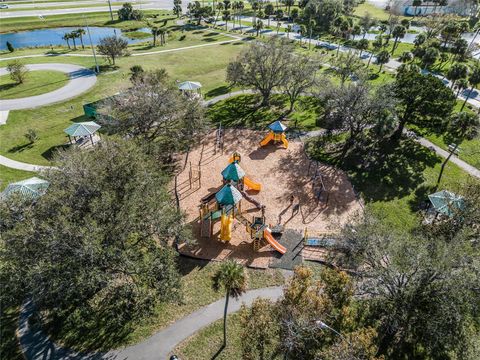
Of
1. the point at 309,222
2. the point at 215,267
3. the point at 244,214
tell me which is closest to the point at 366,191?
the point at 309,222

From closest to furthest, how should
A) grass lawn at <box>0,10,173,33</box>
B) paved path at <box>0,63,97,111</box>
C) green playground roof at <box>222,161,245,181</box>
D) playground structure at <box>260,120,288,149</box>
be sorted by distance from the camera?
green playground roof at <box>222,161,245,181</box> < playground structure at <box>260,120,288,149</box> < paved path at <box>0,63,97,111</box> < grass lawn at <box>0,10,173,33</box>

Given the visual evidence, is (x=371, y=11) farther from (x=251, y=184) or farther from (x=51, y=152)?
(x=51, y=152)

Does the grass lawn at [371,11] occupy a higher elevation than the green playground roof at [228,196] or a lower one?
higher

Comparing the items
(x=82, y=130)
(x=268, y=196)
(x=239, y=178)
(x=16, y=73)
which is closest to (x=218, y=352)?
(x=239, y=178)

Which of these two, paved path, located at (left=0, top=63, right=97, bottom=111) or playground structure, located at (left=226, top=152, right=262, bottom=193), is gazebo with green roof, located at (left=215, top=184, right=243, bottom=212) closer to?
playground structure, located at (left=226, top=152, right=262, bottom=193)

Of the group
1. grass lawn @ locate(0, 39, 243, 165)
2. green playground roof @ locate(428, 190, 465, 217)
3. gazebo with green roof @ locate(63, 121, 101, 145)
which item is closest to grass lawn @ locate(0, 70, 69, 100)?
grass lawn @ locate(0, 39, 243, 165)

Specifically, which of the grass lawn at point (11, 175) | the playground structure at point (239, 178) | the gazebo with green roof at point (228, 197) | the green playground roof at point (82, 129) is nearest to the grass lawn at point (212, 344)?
the gazebo with green roof at point (228, 197)

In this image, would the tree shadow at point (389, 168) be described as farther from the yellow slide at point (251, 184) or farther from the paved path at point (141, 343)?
the paved path at point (141, 343)
